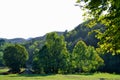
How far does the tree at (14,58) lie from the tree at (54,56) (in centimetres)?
1273

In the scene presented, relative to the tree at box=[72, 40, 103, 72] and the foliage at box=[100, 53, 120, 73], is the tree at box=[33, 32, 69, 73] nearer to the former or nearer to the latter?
the tree at box=[72, 40, 103, 72]

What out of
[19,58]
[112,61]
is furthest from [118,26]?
[112,61]

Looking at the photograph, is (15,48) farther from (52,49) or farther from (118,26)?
(118,26)

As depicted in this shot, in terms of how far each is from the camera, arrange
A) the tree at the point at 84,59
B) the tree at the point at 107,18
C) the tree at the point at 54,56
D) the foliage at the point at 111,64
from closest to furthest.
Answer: the tree at the point at 107,18, the tree at the point at 54,56, the tree at the point at 84,59, the foliage at the point at 111,64

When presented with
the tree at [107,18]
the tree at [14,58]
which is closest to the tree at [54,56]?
the tree at [14,58]

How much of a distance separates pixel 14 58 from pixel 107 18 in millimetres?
91039

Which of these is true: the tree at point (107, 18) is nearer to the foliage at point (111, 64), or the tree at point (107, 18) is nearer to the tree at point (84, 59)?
the tree at point (84, 59)

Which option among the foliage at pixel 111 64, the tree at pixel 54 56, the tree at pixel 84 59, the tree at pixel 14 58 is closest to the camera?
the tree at pixel 54 56

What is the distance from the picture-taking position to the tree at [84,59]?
10394cm

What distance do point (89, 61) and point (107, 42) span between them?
79.6 m

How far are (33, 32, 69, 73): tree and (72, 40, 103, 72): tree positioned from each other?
183 inches

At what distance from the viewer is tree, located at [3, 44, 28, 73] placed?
112500 mm

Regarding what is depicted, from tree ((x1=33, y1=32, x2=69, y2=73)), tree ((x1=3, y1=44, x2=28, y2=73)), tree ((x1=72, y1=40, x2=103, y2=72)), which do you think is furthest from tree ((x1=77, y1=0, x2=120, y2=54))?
tree ((x1=3, y1=44, x2=28, y2=73))

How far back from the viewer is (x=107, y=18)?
24156 mm
